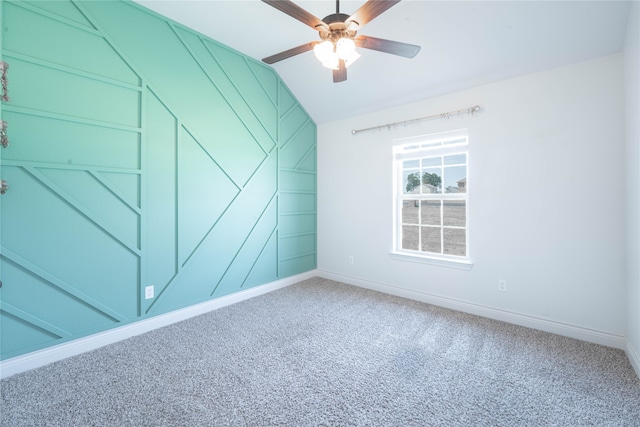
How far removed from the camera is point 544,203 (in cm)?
247

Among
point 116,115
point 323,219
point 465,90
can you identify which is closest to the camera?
point 116,115

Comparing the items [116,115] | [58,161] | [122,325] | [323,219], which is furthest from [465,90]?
[122,325]

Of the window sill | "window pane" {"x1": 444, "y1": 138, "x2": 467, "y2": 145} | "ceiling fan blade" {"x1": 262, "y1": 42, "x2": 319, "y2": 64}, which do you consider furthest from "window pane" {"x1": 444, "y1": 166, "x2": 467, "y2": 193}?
"ceiling fan blade" {"x1": 262, "y1": 42, "x2": 319, "y2": 64}

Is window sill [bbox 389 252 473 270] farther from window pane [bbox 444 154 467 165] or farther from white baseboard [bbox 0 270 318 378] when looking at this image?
white baseboard [bbox 0 270 318 378]

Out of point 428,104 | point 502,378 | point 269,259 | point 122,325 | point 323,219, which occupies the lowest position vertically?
point 502,378

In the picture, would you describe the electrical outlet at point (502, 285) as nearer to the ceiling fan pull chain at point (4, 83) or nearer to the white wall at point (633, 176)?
the white wall at point (633, 176)

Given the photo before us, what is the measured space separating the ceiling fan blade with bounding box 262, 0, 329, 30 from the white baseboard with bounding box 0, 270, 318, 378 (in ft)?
8.92

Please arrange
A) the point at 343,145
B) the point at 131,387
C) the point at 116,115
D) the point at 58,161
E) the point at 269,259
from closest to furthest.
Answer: the point at 131,387 → the point at 58,161 → the point at 116,115 → the point at 269,259 → the point at 343,145

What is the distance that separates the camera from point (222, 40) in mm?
2936

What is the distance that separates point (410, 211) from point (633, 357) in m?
2.15

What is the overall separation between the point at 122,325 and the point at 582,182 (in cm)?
414

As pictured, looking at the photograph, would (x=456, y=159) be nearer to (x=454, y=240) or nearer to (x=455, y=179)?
(x=455, y=179)

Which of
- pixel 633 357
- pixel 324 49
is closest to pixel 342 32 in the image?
pixel 324 49

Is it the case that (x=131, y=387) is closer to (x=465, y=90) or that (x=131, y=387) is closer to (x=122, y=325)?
(x=122, y=325)
